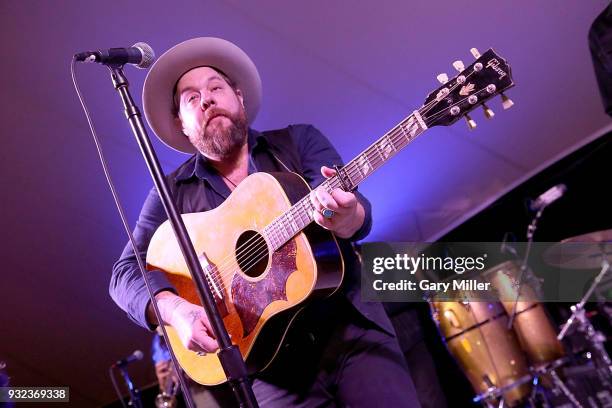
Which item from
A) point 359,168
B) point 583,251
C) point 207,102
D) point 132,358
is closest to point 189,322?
point 359,168

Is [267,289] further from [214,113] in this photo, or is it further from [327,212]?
[214,113]

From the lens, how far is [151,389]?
7273 millimetres

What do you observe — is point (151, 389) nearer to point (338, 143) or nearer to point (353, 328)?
point (338, 143)

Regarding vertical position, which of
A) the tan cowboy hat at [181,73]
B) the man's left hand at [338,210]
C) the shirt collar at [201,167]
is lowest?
the man's left hand at [338,210]

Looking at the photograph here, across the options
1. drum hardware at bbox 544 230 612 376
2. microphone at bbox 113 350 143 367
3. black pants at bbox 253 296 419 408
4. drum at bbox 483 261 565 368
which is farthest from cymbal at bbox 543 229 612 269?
microphone at bbox 113 350 143 367

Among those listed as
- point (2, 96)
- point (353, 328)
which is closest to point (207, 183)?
point (353, 328)

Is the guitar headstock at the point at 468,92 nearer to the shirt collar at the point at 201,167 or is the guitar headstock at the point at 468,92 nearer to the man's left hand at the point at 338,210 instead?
the man's left hand at the point at 338,210

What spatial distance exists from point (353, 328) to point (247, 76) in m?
1.45

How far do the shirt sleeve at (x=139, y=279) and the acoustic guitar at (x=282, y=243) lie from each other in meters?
0.14

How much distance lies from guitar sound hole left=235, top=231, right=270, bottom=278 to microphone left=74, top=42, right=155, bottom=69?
725 mm

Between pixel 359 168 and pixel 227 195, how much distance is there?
696 mm

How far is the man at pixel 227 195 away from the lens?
5.57 feet

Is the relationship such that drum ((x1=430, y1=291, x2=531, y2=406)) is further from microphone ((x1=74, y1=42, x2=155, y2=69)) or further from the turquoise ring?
microphone ((x1=74, y1=42, x2=155, y2=69))

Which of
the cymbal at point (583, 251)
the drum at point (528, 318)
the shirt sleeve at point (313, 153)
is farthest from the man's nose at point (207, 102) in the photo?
the drum at point (528, 318)
